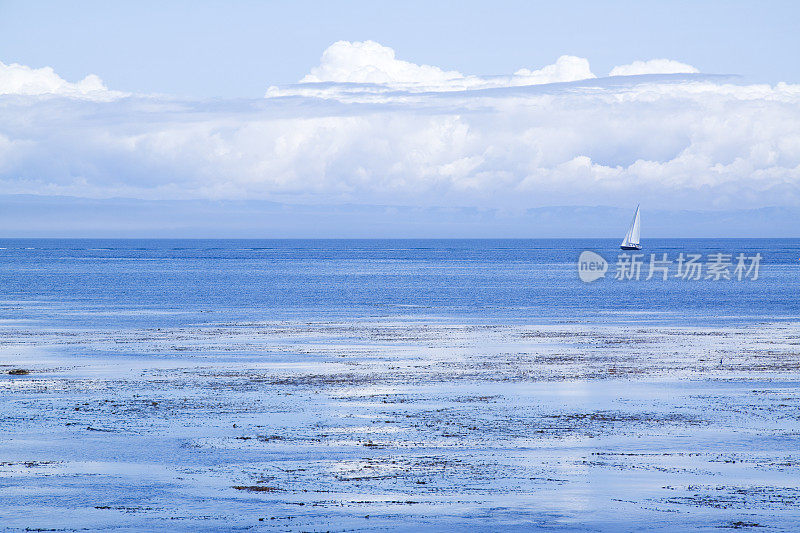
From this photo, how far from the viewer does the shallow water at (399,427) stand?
20969mm

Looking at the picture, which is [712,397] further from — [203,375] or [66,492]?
[66,492]

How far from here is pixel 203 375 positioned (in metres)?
41.3

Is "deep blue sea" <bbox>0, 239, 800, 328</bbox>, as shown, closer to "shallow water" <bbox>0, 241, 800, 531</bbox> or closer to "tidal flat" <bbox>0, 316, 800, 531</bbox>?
"shallow water" <bbox>0, 241, 800, 531</bbox>

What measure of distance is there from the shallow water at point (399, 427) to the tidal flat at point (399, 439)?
0.09m

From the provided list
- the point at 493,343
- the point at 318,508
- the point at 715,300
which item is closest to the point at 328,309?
the point at 493,343

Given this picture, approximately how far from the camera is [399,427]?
96.0 feet

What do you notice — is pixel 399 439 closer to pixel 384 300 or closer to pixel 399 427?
pixel 399 427

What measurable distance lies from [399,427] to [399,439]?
1735mm

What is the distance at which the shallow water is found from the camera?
68.8 ft

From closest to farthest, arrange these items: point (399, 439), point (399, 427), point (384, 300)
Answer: point (399, 439)
point (399, 427)
point (384, 300)

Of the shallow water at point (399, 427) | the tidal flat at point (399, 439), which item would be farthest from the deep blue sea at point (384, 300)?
the tidal flat at point (399, 439)

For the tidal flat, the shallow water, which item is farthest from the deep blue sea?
the tidal flat

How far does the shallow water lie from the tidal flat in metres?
0.09

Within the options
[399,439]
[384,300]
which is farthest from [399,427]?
[384,300]
